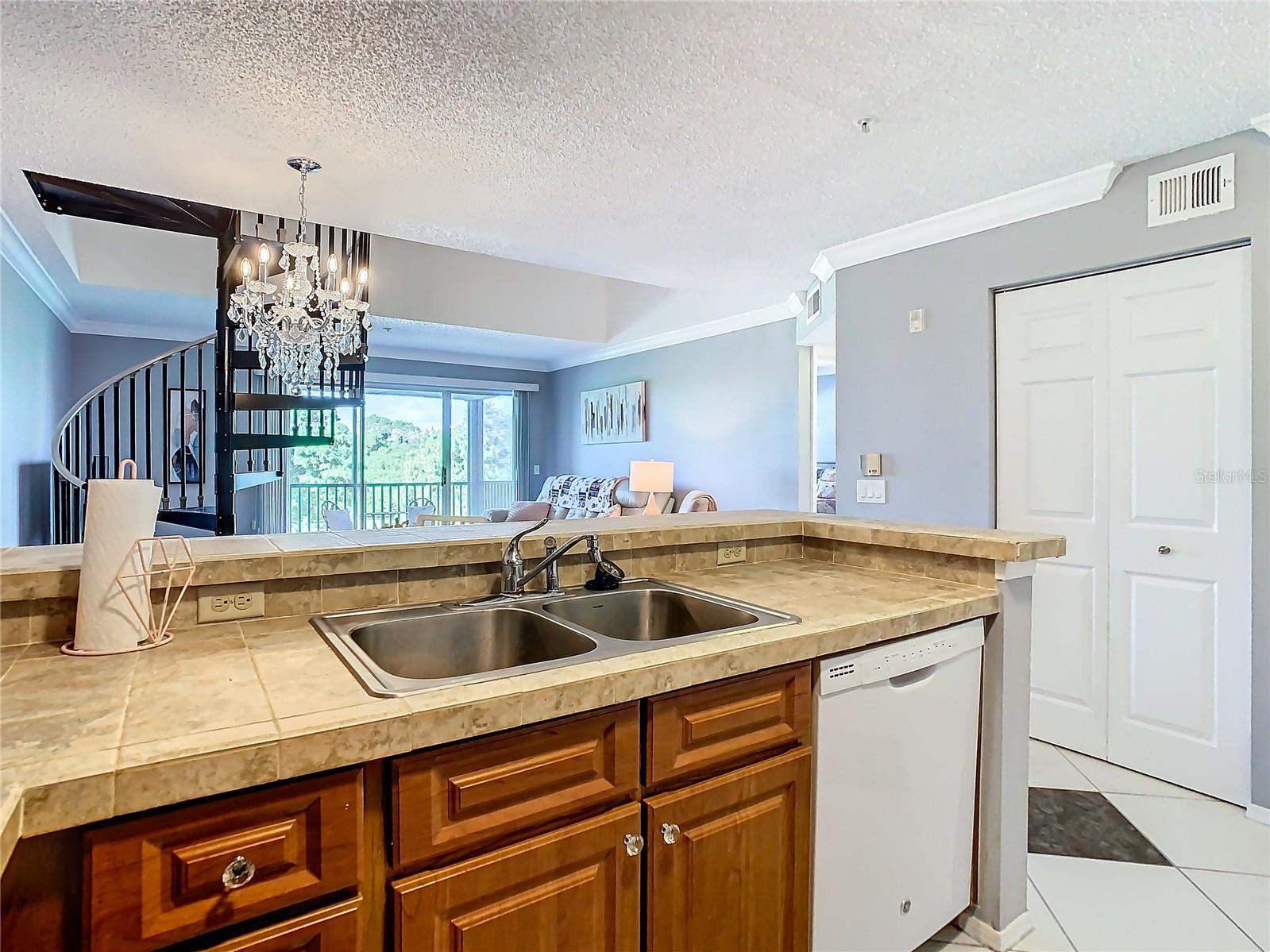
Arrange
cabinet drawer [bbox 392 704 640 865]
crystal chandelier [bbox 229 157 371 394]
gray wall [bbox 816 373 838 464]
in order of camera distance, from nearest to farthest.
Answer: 1. cabinet drawer [bbox 392 704 640 865]
2. crystal chandelier [bbox 229 157 371 394]
3. gray wall [bbox 816 373 838 464]

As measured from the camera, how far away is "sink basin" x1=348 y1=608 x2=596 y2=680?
1.38 metres

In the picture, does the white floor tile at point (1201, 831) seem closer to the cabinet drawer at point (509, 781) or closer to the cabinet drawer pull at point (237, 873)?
the cabinet drawer at point (509, 781)

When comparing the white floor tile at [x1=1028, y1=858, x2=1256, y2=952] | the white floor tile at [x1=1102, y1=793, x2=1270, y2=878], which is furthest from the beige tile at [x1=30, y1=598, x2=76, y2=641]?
the white floor tile at [x1=1102, y1=793, x2=1270, y2=878]

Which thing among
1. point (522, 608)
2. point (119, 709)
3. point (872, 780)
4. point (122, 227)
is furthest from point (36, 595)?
point (122, 227)

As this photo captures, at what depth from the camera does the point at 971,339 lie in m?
3.10

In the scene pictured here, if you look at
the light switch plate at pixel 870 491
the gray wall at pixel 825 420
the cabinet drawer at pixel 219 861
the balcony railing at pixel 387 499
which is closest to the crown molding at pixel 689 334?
the balcony railing at pixel 387 499

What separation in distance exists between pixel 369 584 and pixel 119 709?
0.62 m

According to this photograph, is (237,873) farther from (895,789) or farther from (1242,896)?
(1242,896)

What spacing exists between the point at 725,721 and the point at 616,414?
630cm

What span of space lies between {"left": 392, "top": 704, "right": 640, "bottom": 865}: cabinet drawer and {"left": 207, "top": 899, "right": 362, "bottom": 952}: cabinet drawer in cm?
9

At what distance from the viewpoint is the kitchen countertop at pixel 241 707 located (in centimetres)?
74

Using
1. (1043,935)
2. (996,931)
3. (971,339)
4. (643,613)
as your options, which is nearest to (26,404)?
(643,613)

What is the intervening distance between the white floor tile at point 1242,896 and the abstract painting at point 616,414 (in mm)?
5528

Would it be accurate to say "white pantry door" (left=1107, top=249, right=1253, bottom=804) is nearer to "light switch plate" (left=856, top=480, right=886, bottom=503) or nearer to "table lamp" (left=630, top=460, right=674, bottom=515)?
"light switch plate" (left=856, top=480, right=886, bottom=503)
